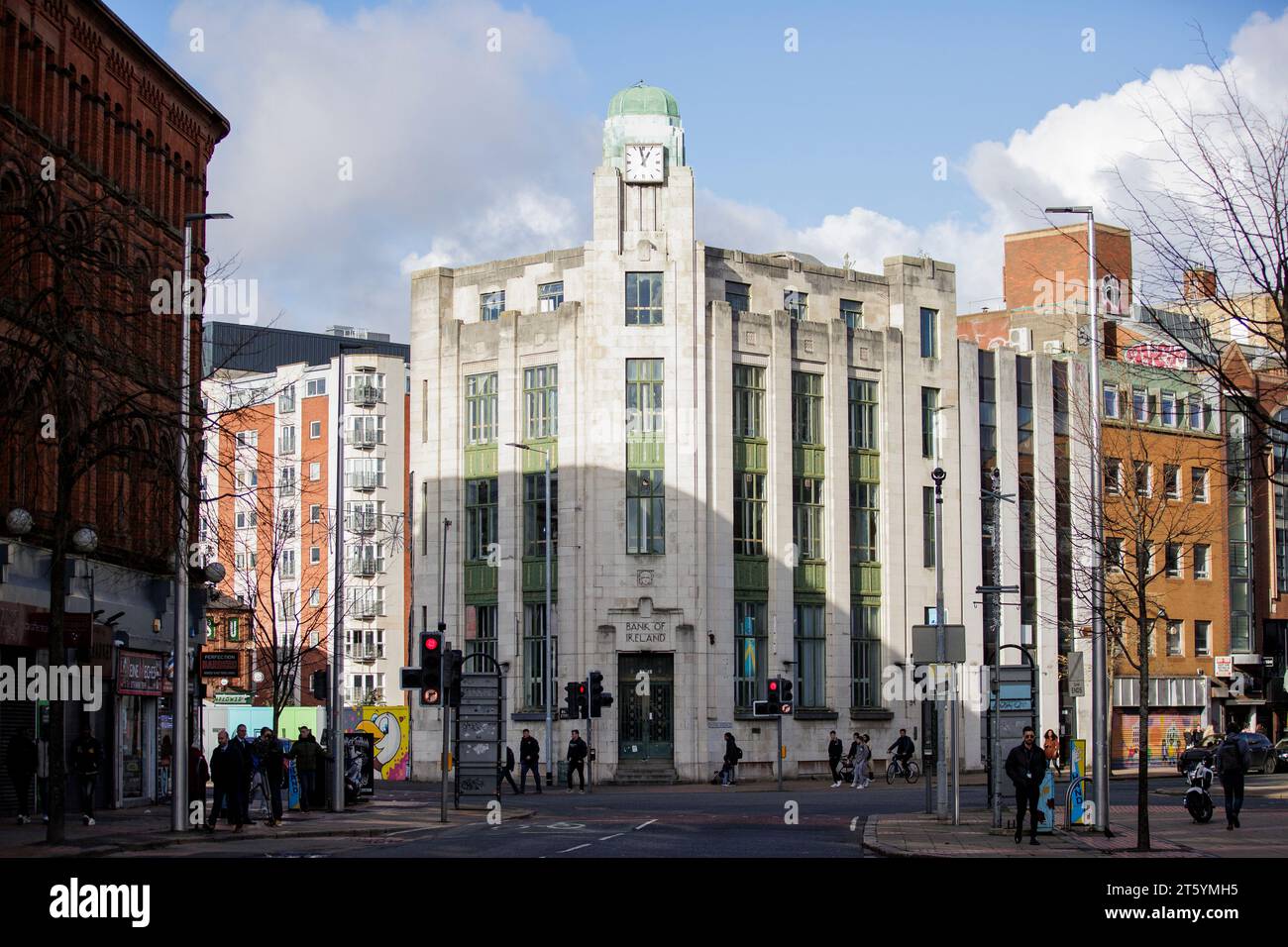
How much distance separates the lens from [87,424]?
1077 inches

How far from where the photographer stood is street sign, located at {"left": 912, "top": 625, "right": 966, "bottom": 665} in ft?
112

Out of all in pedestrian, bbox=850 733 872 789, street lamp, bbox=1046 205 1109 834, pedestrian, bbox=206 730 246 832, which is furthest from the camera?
pedestrian, bbox=850 733 872 789

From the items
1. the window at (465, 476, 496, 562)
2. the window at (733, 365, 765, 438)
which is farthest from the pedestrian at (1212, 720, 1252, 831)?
the window at (465, 476, 496, 562)

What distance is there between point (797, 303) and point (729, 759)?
66.3ft

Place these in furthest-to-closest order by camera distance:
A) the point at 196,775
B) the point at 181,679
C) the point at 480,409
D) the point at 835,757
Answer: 1. the point at 480,409
2. the point at 835,757
3. the point at 196,775
4. the point at 181,679

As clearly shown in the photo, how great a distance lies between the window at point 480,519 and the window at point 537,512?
1.65m

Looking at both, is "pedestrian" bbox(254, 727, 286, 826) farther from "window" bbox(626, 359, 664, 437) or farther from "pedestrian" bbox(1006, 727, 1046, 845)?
"window" bbox(626, 359, 664, 437)

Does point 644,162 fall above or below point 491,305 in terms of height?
above

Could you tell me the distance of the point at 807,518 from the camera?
7175cm

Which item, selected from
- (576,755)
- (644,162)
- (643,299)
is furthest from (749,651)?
(644,162)

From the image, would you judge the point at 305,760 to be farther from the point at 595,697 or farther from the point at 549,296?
the point at 549,296

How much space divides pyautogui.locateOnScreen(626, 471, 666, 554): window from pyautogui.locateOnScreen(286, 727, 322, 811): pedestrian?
2845 centimetres
